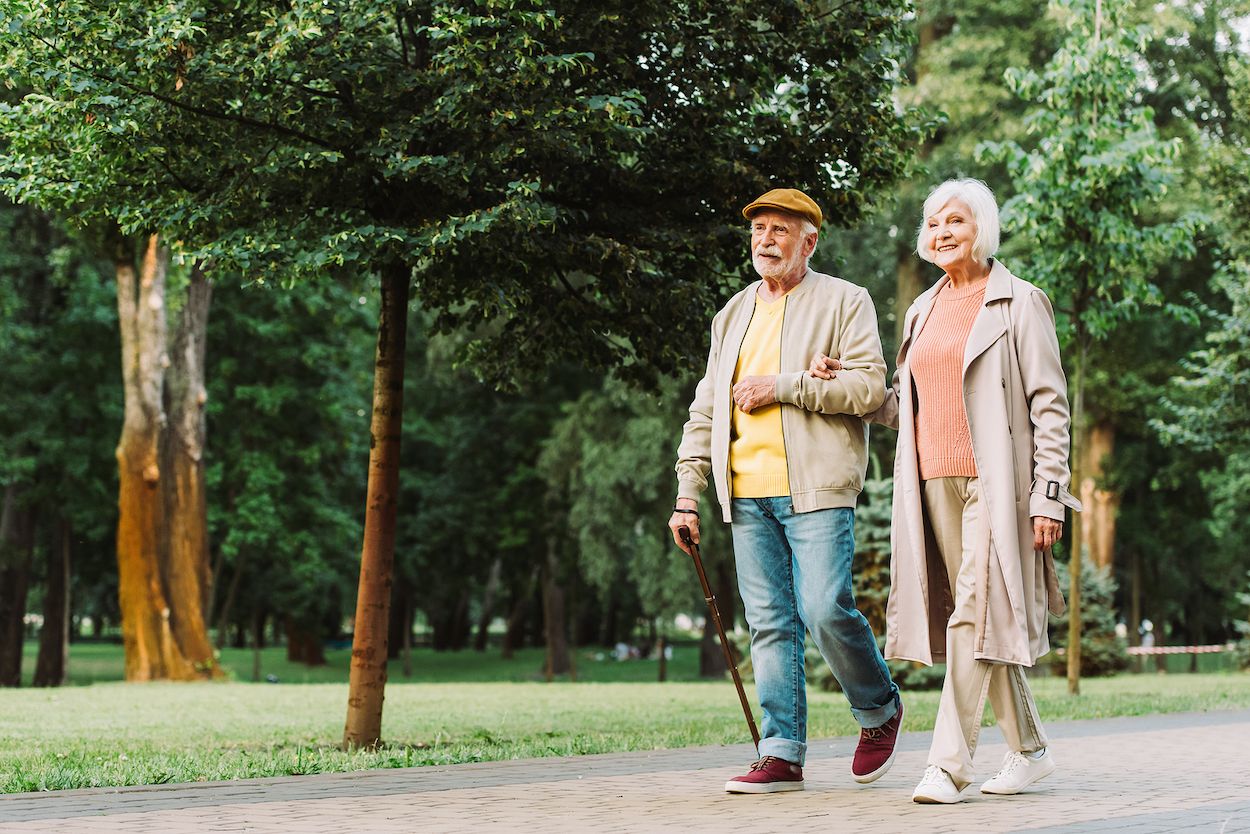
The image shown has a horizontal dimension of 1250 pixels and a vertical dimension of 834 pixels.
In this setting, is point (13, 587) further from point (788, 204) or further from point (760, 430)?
point (788, 204)

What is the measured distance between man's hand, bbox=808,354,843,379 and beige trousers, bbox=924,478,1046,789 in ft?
1.89

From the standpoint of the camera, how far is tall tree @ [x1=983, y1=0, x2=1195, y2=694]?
49.2 ft

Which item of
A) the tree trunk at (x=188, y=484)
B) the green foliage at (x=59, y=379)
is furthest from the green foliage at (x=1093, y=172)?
the green foliage at (x=59, y=379)

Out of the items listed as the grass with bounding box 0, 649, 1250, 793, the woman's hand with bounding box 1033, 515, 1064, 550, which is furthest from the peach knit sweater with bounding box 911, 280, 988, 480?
the grass with bounding box 0, 649, 1250, 793

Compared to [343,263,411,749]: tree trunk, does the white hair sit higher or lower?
higher

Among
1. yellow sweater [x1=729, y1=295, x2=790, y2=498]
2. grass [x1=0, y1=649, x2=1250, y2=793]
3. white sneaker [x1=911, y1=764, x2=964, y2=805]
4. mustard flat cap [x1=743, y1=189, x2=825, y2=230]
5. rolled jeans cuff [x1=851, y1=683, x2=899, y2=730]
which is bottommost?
grass [x1=0, y1=649, x2=1250, y2=793]

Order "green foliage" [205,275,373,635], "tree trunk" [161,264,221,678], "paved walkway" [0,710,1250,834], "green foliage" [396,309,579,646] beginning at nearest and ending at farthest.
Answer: "paved walkway" [0,710,1250,834] → "tree trunk" [161,264,221,678] → "green foliage" [205,275,373,635] → "green foliage" [396,309,579,646]

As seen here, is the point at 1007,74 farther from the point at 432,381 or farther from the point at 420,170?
the point at 432,381

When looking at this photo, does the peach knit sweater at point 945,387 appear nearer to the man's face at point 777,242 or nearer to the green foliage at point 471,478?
the man's face at point 777,242

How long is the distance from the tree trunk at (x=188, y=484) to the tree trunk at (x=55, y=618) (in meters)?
7.52

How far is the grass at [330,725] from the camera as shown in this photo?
7.72 metres

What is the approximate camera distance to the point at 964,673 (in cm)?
575

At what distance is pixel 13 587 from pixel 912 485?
2945 cm

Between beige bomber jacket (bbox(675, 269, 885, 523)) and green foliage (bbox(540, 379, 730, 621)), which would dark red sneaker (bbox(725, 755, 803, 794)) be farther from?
green foliage (bbox(540, 379, 730, 621))
